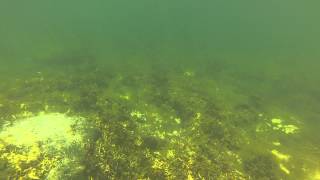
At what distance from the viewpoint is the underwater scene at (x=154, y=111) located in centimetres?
1494

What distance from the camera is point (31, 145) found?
611 inches

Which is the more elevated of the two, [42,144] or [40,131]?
[40,131]

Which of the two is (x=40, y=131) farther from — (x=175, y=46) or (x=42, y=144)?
(x=175, y=46)

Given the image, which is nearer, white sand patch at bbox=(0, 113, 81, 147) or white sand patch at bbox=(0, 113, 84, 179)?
white sand patch at bbox=(0, 113, 84, 179)

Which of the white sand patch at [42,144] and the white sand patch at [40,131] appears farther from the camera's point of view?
the white sand patch at [40,131]

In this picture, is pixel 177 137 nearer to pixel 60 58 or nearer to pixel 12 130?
pixel 12 130

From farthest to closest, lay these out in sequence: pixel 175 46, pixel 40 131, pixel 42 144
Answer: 1. pixel 175 46
2. pixel 40 131
3. pixel 42 144

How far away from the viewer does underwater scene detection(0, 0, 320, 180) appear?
1494 centimetres

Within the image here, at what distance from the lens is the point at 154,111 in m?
20.3

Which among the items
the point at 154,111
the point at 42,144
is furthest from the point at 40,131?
the point at 154,111

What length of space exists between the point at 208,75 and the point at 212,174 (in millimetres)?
15085

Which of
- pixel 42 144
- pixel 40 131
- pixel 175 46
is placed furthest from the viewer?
pixel 175 46

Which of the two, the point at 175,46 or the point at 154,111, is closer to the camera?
the point at 154,111

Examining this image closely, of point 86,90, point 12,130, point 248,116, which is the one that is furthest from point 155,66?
point 12,130
